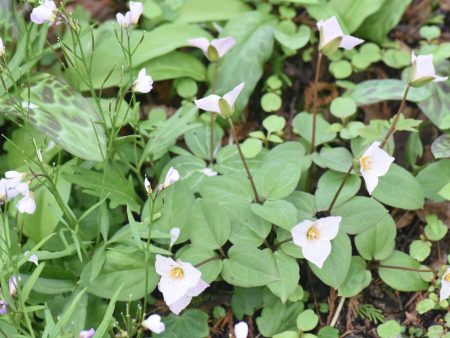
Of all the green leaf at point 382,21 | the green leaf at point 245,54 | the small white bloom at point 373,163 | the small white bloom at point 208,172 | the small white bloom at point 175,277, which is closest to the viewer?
the small white bloom at point 175,277

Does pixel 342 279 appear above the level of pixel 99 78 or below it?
below

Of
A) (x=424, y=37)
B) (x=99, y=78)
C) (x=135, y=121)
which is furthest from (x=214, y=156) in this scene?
(x=424, y=37)

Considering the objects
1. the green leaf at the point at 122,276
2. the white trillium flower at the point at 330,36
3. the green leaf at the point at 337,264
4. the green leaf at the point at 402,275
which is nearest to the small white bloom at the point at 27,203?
the green leaf at the point at 122,276

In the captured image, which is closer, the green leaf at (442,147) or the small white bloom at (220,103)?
Answer: the small white bloom at (220,103)

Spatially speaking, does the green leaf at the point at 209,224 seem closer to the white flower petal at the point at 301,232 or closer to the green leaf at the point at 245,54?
the white flower petal at the point at 301,232

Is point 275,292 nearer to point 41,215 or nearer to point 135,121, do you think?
point 135,121

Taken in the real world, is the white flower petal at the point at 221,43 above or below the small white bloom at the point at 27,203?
above

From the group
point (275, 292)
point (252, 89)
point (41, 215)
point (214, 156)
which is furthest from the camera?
point (252, 89)
